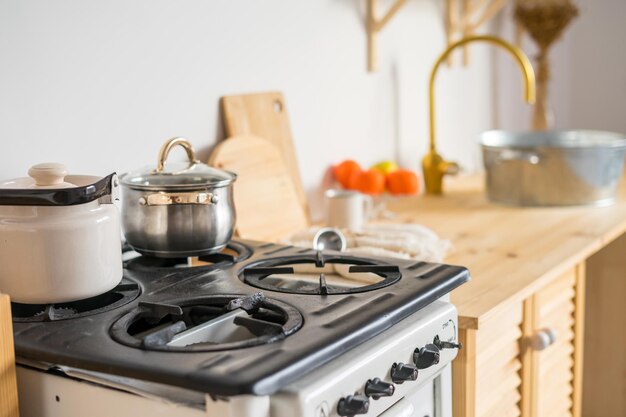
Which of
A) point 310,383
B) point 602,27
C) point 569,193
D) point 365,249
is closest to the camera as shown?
point 310,383

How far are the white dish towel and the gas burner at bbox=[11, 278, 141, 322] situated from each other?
468 millimetres

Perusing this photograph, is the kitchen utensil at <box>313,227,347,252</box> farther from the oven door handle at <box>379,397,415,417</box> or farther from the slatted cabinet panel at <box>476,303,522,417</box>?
the oven door handle at <box>379,397,415,417</box>

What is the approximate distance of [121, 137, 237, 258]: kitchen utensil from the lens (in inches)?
49.3

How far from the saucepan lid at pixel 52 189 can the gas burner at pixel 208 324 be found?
0.16 m

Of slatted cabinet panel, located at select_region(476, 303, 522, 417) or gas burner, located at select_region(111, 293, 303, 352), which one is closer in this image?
gas burner, located at select_region(111, 293, 303, 352)

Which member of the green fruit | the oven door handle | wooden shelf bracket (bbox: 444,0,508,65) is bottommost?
the oven door handle

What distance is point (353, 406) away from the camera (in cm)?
92

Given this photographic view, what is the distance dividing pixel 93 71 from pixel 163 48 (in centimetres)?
18

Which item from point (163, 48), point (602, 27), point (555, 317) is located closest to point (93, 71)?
point (163, 48)

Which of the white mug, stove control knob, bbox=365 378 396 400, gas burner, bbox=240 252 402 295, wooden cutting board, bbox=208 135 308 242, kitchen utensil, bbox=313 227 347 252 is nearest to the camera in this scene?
stove control knob, bbox=365 378 396 400

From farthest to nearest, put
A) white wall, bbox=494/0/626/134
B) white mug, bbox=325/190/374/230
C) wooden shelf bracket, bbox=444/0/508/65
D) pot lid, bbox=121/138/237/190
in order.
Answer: white wall, bbox=494/0/626/134 → wooden shelf bracket, bbox=444/0/508/65 → white mug, bbox=325/190/374/230 → pot lid, bbox=121/138/237/190

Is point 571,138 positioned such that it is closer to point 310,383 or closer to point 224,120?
point 224,120

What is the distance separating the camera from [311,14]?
1979 millimetres

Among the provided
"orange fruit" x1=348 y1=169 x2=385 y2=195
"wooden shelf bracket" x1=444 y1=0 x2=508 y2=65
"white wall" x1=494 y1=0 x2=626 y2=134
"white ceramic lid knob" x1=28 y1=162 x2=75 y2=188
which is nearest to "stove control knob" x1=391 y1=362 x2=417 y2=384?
"white ceramic lid knob" x1=28 y1=162 x2=75 y2=188
